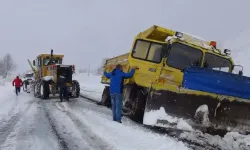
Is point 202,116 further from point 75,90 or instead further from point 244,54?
point 244,54

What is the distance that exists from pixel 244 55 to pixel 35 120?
103ft

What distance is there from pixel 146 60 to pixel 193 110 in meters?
2.18

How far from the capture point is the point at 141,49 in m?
8.73

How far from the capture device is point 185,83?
7.20 m

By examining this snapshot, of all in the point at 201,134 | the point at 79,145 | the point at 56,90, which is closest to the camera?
the point at 79,145

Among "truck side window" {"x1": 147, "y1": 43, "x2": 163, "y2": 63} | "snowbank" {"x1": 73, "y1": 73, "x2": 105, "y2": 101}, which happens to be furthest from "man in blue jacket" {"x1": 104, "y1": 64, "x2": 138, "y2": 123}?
"snowbank" {"x1": 73, "y1": 73, "x2": 105, "y2": 101}

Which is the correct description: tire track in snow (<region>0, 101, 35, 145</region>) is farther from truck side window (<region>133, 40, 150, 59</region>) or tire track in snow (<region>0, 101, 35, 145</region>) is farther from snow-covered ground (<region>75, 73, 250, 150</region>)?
truck side window (<region>133, 40, 150, 59</region>)

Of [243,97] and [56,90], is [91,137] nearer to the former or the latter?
[243,97]

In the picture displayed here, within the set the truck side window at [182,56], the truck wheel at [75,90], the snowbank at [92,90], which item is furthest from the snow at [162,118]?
the truck wheel at [75,90]

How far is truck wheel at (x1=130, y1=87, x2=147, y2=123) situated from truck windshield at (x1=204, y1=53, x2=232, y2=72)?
6.46ft

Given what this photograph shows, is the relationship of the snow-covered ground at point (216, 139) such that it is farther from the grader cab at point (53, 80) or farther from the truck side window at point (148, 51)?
the grader cab at point (53, 80)

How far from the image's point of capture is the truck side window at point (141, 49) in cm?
865

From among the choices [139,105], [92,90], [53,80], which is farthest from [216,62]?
[92,90]

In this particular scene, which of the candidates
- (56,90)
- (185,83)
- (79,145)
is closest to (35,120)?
(79,145)
